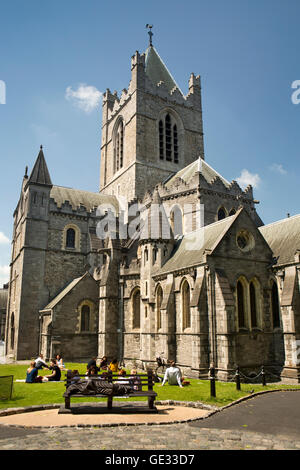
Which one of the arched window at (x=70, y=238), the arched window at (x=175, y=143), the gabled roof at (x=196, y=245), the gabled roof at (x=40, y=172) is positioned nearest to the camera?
the gabled roof at (x=196, y=245)

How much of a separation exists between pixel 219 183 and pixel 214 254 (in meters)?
13.2

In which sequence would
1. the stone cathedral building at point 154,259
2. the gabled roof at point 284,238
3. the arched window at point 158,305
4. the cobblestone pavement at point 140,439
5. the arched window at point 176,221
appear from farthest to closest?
the arched window at point 176,221 → the arched window at point 158,305 → the gabled roof at point 284,238 → the stone cathedral building at point 154,259 → the cobblestone pavement at point 140,439

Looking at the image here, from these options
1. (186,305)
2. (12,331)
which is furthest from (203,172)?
(12,331)

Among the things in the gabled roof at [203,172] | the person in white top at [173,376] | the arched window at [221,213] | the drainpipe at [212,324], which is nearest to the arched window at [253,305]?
the drainpipe at [212,324]

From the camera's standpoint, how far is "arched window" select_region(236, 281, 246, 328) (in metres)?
21.3

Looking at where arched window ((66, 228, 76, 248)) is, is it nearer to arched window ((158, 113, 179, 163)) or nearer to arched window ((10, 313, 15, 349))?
arched window ((10, 313, 15, 349))

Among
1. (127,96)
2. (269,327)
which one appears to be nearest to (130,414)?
(269,327)

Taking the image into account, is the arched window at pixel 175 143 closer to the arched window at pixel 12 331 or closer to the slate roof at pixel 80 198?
the slate roof at pixel 80 198

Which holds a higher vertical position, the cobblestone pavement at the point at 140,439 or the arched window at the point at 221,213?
the arched window at the point at 221,213

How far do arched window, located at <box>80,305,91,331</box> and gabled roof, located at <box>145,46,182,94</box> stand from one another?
29.6 metres

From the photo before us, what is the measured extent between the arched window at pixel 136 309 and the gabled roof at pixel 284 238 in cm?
1063

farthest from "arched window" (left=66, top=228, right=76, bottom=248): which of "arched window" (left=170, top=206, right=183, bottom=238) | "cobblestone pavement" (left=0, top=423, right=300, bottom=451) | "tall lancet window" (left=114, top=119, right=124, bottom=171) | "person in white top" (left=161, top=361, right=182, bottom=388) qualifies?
"cobblestone pavement" (left=0, top=423, right=300, bottom=451)

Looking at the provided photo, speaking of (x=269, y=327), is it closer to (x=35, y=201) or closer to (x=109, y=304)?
(x=109, y=304)

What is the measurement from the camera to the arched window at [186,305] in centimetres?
2280
